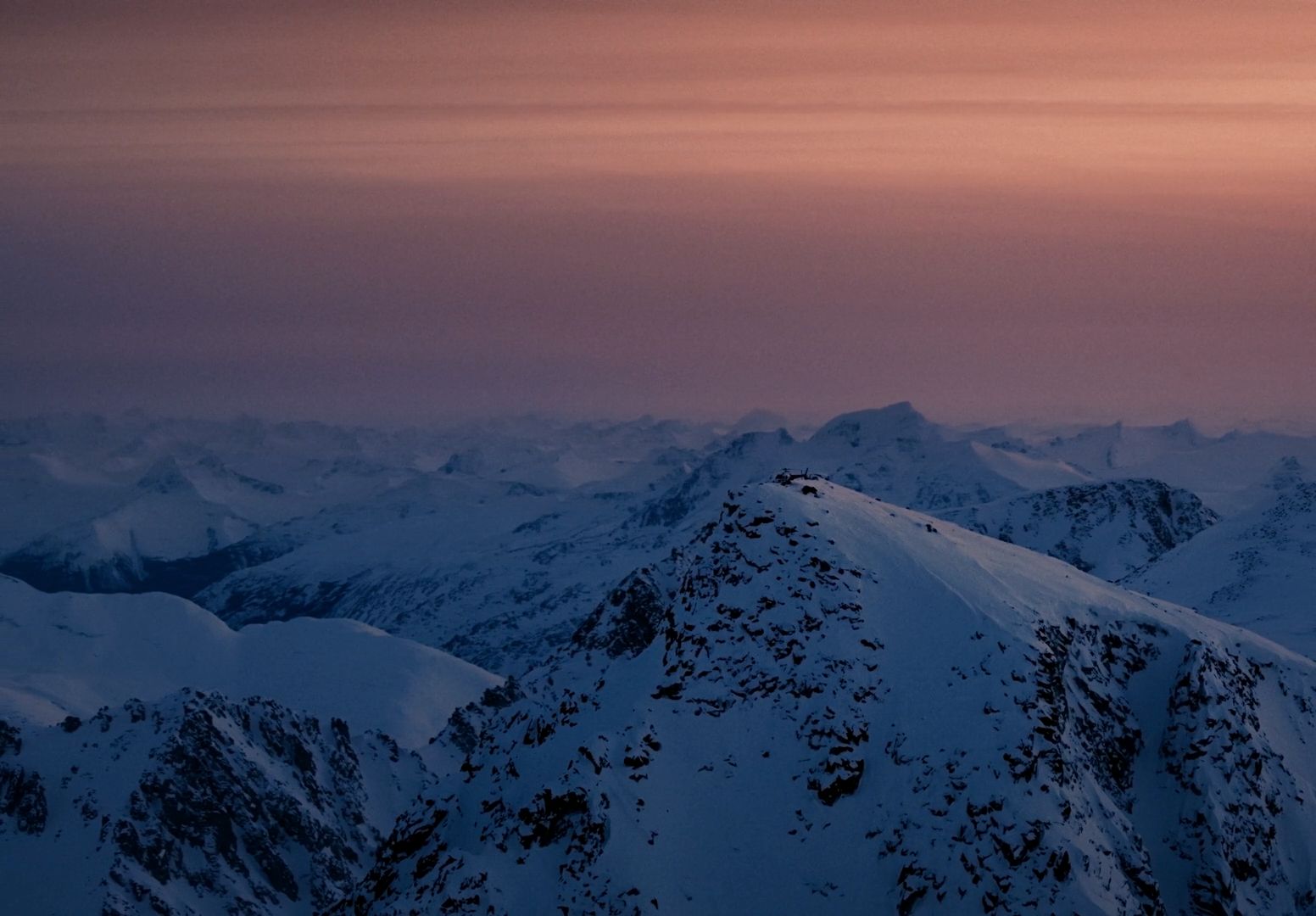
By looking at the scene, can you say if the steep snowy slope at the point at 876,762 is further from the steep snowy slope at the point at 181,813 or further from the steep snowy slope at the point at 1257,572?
the steep snowy slope at the point at 181,813

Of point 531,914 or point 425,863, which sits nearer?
point 531,914

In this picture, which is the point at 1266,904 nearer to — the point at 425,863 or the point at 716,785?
the point at 716,785

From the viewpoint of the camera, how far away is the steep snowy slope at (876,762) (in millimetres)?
57281

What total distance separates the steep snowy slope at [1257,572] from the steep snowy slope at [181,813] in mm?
102634

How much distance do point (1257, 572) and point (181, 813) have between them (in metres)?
124

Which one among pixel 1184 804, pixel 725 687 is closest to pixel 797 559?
pixel 725 687

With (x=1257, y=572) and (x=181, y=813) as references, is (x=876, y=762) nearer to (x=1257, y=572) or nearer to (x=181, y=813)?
(x=1257, y=572)

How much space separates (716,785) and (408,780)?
13522 cm

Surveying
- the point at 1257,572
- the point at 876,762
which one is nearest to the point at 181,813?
the point at 876,762

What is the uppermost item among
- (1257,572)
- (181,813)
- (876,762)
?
(876,762)

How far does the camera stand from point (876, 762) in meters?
60.9

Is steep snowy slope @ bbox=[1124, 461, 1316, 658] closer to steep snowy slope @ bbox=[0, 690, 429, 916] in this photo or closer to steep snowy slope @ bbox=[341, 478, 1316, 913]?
steep snowy slope @ bbox=[341, 478, 1316, 913]

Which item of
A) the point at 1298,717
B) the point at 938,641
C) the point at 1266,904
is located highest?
the point at 938,641

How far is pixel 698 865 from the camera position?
194 feet
